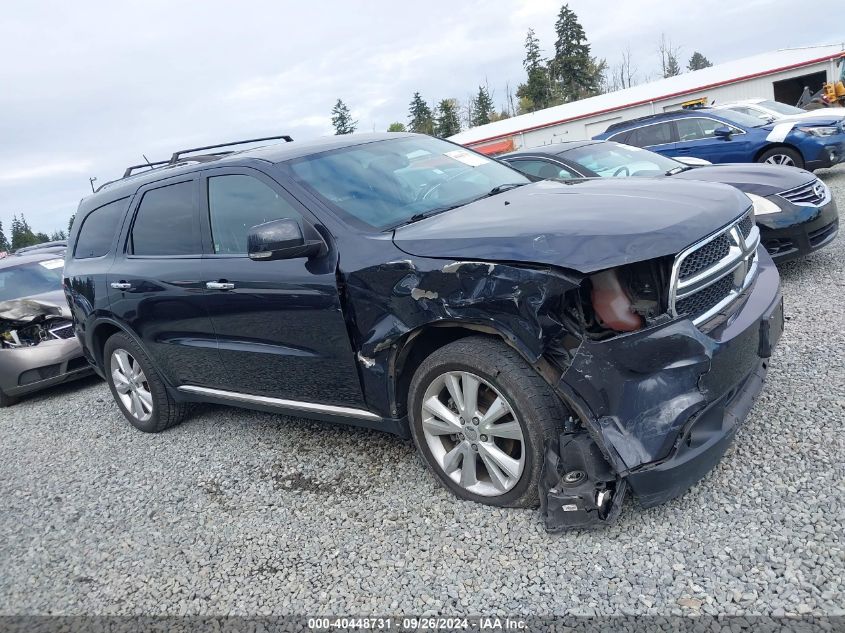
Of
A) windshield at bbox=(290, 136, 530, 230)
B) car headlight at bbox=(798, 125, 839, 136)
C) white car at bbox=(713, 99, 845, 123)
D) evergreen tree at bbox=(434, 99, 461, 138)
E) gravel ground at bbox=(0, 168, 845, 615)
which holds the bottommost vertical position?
gravel ground at bbox=(0, 168, 845, 615)

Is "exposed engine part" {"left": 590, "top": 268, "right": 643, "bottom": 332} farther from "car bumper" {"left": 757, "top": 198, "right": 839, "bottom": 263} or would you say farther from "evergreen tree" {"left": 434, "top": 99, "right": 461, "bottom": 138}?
"evergreen tree" {"left": 434, "top": 99, "right": 461, "bottom": 138}

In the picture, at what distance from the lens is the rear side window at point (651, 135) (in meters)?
11.6

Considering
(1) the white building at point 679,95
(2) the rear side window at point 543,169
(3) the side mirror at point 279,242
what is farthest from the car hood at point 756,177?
(1) the white building at point 679,95

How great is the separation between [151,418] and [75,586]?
1963 mm

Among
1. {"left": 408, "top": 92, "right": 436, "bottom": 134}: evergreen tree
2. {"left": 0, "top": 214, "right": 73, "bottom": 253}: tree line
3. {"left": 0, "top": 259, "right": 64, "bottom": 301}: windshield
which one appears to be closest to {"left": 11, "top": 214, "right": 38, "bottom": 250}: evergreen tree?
{"left": 0, "top": 214, "right": 73, "bottom": 253}: tree line

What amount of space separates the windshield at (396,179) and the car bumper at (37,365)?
436cm

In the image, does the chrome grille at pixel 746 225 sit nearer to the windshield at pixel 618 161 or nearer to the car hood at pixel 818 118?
the windshield at pixel 618 161

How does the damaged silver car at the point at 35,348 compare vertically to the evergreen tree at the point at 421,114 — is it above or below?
below

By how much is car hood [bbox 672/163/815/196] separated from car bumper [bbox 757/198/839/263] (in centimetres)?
24

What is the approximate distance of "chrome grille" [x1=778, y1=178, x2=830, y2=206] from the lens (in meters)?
5.41

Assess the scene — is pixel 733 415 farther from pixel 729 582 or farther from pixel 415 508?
pixel 415 508

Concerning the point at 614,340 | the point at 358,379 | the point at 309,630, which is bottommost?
the point at 309,630

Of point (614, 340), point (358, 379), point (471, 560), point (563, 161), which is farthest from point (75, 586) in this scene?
point (563, 161)

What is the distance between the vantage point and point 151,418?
5.00m
